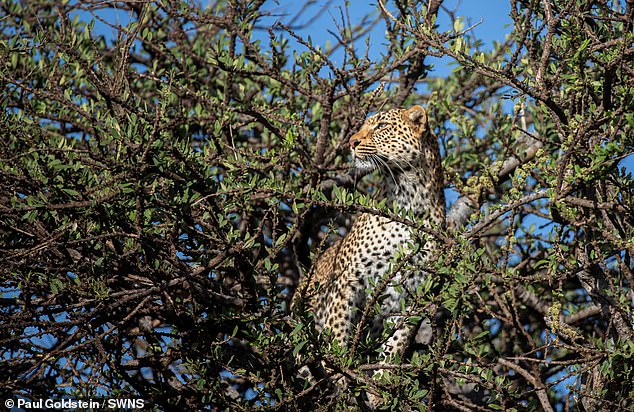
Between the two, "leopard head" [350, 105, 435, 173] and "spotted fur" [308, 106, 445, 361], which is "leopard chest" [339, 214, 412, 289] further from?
"leopard head" [350, 105, 435, 173]

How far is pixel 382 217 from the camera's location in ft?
21.6

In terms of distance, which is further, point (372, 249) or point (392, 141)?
point (392, 141)

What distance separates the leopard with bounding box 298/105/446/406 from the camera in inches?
252

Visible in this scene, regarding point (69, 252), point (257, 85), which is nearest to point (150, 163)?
point (69, 252)

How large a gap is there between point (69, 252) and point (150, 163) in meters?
1.13

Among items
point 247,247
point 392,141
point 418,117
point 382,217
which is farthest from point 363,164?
point 247,247

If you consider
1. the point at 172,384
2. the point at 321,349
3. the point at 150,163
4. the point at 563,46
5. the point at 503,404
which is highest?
the point at 563,46

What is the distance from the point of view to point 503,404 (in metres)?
4.60

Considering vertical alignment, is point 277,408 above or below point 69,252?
below

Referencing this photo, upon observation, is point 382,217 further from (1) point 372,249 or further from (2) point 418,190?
(2) point 418,190

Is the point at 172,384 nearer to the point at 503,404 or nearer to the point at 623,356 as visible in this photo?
the point at 503,404

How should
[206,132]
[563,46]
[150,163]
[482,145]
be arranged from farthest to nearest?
[482,145] < [206,132] < [563,46] < [150,163]

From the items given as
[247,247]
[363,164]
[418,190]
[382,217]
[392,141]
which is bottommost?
[247,247]

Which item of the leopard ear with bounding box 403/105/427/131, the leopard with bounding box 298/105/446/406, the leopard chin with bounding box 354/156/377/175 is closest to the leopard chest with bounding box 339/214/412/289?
the leopard with bounding box 298/105/446/406
